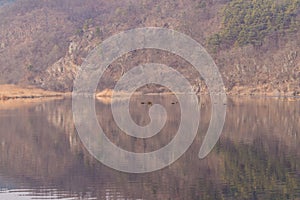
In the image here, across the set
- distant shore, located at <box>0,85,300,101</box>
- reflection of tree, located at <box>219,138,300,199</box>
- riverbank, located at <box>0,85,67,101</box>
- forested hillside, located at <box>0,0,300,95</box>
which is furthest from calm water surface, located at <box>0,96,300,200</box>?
riverbank, located at <box>0,85,67,101</box>

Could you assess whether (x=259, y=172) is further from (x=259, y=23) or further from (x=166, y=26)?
(x=166, y=26)

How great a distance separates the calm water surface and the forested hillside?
209ft

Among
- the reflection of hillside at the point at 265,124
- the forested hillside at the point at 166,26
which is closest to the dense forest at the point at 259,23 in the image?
the forested hillside at the point at 166,26

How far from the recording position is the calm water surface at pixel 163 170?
94.7 feet

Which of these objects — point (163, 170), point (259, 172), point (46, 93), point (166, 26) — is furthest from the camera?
point (166, 26)

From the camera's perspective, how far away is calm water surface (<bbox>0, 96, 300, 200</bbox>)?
28875mm

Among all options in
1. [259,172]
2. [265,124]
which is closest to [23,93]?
[265,124]

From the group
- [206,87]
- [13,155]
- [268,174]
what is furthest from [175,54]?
[268,174]

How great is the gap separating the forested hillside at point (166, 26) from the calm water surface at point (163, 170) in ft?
209

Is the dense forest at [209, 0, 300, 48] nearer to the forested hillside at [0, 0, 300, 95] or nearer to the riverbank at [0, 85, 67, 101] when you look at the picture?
the forested hillside at [0, 0, 300, 95]

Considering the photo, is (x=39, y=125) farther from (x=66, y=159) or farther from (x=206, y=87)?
(x=206, y=87)

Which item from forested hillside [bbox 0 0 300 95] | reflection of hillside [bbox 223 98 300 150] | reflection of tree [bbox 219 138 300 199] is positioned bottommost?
reflection of tree [bbox 219 138 300 199]

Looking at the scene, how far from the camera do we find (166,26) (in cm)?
14825

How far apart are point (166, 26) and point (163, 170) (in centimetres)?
11593
